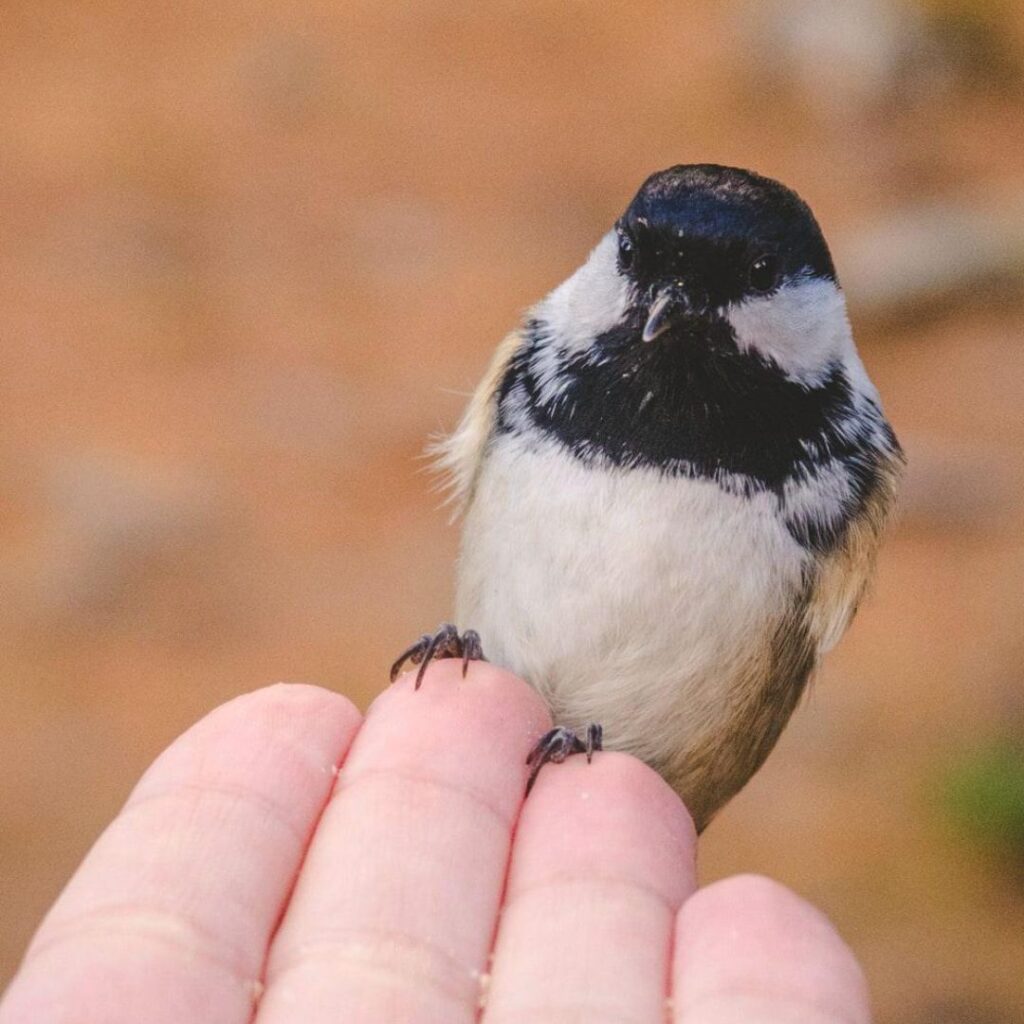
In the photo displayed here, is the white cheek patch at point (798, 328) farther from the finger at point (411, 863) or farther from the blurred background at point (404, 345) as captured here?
the blurred background at point (404, 345)

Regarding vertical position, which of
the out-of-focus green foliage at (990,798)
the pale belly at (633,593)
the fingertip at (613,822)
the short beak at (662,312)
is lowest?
the fingertip at (613,822)

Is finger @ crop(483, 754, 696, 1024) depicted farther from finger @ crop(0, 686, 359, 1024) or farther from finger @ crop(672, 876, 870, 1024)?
finger @ crop(0, 686, 359, 1024)

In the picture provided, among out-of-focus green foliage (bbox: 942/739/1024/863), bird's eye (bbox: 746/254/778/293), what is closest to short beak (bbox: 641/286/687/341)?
bird's eye (bbox: 746/254/778/293)

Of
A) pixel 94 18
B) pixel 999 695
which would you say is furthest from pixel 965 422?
pixel 94 18

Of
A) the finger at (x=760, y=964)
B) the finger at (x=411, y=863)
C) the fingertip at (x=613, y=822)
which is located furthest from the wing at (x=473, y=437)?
the finger at (x=760, y=964)

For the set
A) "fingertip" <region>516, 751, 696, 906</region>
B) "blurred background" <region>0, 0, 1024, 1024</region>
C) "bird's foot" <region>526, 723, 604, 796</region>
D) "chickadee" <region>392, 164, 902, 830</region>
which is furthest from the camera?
"blurred background" <region>0, 0, 1024, 1024</region>

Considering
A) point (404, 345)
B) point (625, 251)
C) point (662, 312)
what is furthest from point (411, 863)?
point (404, 345)
